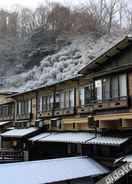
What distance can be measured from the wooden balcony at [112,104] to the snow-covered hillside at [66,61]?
71.2 feet

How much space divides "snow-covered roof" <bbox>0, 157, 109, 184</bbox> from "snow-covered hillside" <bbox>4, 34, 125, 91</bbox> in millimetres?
24115

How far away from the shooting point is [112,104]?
675 inches

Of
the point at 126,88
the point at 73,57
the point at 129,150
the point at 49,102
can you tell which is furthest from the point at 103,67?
the point at 73,57

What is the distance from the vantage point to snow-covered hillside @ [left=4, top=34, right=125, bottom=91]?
4172 centimetres

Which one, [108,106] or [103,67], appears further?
[103,67]

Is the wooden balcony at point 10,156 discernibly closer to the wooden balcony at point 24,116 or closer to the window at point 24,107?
the wooden balcony at point 24,116

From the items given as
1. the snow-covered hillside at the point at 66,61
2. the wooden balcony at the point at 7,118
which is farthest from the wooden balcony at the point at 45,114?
the snow-covered hillside at the point at 66,61

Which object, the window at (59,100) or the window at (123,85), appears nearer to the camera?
the window at (123,85)

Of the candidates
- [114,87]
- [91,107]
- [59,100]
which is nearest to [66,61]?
[59,100]

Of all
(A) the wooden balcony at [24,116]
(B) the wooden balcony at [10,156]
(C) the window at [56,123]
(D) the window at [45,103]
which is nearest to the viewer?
(B) the wooden balcony at [10,156]

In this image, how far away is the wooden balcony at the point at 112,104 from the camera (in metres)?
16.4

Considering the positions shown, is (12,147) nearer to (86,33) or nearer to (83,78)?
(83,78)

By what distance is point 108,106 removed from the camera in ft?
56.9

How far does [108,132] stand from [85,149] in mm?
2837
